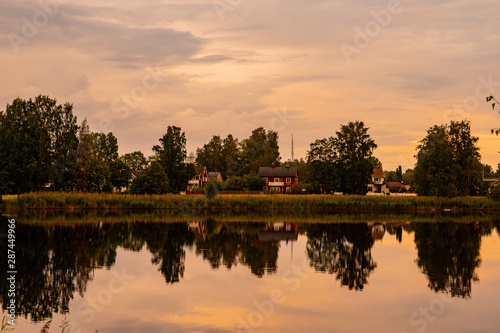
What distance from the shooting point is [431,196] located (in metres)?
81.2

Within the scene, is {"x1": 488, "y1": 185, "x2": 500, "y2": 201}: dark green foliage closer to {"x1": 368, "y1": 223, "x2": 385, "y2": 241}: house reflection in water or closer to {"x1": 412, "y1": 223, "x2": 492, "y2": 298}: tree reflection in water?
{"x1": 412, "y1": 223, "x2": 492, "y2": 298}: tree reflection in water

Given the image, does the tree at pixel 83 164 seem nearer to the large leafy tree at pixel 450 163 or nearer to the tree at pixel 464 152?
the large leafy tree at pixel 450 163

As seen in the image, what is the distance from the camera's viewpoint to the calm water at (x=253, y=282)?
637 inches

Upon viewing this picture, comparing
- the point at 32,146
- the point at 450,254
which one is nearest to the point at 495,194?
the point at 450,254

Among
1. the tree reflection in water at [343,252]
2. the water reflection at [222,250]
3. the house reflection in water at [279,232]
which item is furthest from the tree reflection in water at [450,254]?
the house reflection in water at [279,232]

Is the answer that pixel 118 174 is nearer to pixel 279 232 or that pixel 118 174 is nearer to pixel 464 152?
pixel 464 152

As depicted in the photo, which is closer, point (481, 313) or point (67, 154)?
point (481, 313)

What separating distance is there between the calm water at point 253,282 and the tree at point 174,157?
152ft

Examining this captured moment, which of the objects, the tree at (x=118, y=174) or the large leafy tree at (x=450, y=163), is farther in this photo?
the tree at (x=118, y=174)

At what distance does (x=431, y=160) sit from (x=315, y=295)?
71.2 m

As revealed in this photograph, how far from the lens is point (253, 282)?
71.7ft

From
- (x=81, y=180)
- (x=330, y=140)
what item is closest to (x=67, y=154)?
(x=81, y=180)

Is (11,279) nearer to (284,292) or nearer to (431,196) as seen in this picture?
(284,292)

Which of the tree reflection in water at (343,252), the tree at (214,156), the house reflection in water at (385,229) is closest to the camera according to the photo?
the tree reflection in water at (343,252)
